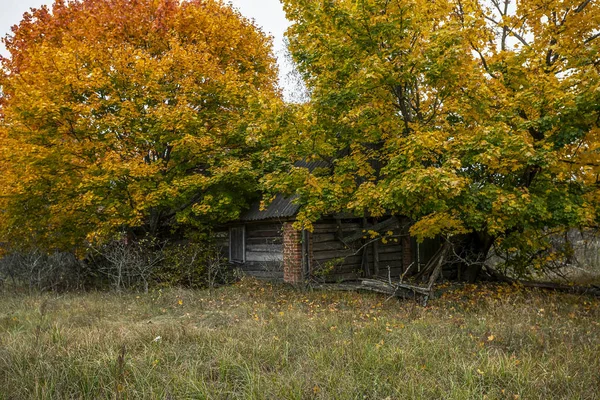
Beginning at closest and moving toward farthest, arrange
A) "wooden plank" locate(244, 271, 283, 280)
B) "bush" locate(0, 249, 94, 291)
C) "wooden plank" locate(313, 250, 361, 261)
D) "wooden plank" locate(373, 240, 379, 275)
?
"wooden plank" locate(313, 250, 361, 261) → "bush" locate(0, 249, 94, 291) → "wooden plank" locate(244, 271, 283, 280) → "wooden plank" locate(373, 240, 379, 275)

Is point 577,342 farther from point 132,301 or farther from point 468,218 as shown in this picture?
point 132,301

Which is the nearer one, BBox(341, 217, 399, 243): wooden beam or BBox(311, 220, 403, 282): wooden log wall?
BBox(341, 217, 399, 243): wooden beam

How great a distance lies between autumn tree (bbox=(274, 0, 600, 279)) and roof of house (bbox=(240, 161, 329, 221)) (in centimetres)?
180

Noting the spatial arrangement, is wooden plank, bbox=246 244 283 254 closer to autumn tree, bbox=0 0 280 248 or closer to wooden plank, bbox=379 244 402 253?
autumn tree, bbox=0 0 280 248

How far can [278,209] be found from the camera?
13539mm

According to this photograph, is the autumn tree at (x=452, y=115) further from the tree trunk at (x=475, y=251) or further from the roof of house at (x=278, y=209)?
the roof of house at (x=278, y=209)

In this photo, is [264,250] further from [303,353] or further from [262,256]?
[303,353]

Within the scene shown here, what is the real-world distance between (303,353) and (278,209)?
26.1ft

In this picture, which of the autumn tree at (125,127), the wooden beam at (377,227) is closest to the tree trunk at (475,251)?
the wooden beam at (377,227)

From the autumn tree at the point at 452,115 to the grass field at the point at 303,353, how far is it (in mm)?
2315

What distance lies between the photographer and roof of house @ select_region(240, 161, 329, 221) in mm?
12867

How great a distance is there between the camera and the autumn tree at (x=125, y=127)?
1215cm

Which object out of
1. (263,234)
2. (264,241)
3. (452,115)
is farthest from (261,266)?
(452,115)

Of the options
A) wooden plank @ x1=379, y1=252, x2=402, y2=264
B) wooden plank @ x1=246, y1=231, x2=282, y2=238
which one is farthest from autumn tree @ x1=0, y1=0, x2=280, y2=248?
wooden plank @ x1=379, y1=252, x2=402, y2=264
